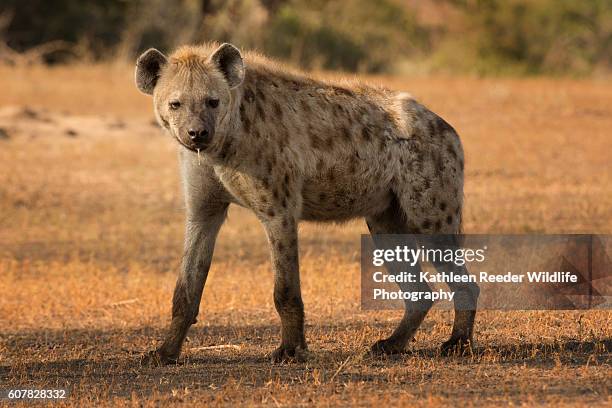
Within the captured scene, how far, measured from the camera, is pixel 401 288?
5.82m

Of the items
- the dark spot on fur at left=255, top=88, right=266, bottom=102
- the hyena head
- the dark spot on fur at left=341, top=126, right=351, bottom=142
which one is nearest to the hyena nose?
the hyena head

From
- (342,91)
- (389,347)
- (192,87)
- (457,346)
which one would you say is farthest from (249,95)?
(457,346)

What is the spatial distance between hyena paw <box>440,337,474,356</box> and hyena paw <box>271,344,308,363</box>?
0.66 metres

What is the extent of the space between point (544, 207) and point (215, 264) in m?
3.20

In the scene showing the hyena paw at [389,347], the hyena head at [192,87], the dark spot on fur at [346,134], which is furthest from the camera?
the dark spot on fur at [346,134]

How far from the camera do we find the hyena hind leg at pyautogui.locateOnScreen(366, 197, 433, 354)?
5.55 meters

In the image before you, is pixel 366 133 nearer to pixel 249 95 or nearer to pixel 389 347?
pixel 249 95

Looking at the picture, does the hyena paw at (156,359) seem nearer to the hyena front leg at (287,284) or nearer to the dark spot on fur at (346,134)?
the hyena front leg at (287,284)

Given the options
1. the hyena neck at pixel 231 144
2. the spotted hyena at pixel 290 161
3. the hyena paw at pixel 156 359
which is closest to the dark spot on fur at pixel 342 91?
the spotted hyena at pixel 290 161

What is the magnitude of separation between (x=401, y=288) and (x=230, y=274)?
2.38 meters

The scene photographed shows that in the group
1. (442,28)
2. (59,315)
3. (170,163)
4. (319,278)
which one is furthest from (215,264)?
(442,28)

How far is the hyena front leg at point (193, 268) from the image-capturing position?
18.2 feet

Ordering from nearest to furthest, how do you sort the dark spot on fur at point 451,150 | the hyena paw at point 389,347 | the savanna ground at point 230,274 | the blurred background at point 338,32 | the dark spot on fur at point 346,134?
1. the savanna ground at point 230,274
2. the hyena paw at point 389,347
3. the dark spot on fur at point 346,134
4. the dark spot on fur at point 451,150
5. the blurred background at point 338,32

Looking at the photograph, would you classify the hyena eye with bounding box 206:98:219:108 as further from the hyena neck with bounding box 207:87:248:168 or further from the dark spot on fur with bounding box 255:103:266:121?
the dark spot on fur with bounding box 255:103:266:121
